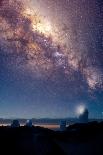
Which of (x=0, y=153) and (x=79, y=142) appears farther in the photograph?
(x=79, y=142)

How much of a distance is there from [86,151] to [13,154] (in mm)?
5110

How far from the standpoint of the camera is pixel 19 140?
17734mm

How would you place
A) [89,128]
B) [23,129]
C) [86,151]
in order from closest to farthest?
[23,129] < [86,151] < [89,128]

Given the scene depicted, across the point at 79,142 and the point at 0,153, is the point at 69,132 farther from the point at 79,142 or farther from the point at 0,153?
the point at 0,153

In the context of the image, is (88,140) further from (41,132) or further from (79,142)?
(41,132)

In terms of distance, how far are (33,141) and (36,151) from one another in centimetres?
62

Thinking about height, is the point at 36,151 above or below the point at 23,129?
below

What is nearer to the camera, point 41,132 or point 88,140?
point 41,132

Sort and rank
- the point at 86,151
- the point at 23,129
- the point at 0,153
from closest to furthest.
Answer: the point at 0,153 < the point at 23,129 < the point at 86,151

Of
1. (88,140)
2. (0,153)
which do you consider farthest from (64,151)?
(0,153)

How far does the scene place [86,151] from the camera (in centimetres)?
1989

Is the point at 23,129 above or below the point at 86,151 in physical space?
above

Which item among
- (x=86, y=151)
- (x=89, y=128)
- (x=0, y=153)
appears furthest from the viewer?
(x=89, y=128)

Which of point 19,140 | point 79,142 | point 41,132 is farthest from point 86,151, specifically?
point 19,140
